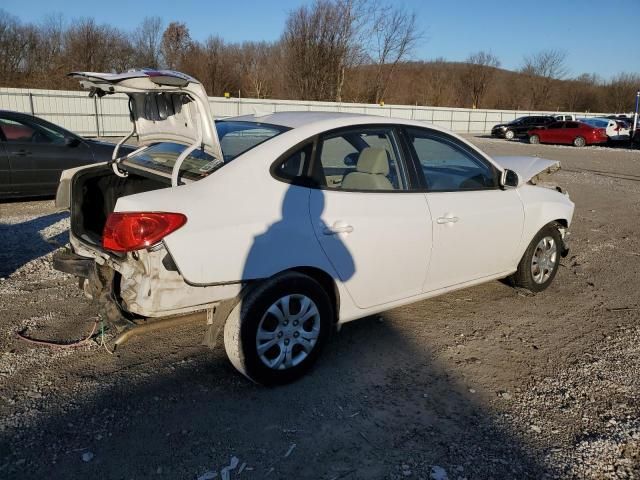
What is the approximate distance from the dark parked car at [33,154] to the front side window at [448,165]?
22.0 feet

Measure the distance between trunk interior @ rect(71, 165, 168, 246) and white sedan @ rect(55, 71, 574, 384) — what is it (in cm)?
1

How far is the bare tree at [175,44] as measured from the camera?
167 ft

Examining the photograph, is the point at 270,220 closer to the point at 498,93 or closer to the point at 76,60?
the point at 76,60

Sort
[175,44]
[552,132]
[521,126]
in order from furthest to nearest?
1. [175,44]
2. [521,126]
3. [552,132]

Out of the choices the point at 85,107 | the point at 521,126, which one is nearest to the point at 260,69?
the point at 521,126

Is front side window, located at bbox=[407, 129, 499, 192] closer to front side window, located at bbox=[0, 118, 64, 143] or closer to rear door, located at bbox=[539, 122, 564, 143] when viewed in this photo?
front side window, located at bbox=[0, 118, 64, 143]

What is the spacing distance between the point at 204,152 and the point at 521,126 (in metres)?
35.2

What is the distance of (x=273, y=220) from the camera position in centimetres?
317

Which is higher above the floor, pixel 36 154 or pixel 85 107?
pixel 85 107

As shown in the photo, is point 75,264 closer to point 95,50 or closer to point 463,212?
point 463,212

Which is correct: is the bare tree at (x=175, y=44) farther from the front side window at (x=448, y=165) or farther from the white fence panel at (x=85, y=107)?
the front side window at (x=448, y=165)

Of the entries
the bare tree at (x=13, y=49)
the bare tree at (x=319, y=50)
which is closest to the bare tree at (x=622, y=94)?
the bare tree at (x=319, y=50)

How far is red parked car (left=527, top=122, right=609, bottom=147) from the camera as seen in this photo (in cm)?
3000

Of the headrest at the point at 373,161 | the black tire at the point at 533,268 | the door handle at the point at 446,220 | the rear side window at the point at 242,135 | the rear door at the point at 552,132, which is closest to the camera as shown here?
the rear side window at the point at 242,135
